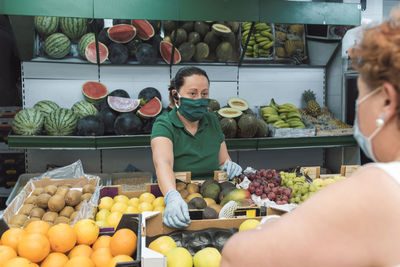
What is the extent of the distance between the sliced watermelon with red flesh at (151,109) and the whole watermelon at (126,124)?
0.17 m

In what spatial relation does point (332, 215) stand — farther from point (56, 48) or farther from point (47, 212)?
point (56, 48)

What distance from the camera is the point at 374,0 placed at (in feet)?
17.4

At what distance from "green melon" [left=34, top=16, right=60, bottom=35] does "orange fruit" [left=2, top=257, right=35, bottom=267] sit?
11.3ft

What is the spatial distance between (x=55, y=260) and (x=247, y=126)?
10.0ft

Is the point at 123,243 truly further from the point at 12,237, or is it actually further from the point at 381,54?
the point at 381,54

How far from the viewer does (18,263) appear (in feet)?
4.22

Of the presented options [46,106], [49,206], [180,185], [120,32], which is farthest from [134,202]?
[120,32]

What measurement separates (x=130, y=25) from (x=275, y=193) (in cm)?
292

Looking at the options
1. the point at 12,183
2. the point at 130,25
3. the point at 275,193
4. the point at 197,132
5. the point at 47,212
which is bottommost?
the point at 12,183

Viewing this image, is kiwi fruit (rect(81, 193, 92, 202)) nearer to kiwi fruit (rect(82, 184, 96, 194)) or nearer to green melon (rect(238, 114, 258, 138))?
kiwi fruit (rect(82, 184, 96, 194))

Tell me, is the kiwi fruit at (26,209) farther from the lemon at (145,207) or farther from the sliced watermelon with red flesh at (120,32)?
the sliced watermelon with red flesh at (120,32)

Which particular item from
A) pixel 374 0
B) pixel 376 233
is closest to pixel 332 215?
pixel 376 233

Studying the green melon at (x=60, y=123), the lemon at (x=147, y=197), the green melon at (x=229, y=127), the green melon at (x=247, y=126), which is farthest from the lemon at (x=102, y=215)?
the green melon at (x=247, y=126)

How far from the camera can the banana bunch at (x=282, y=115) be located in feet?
14.7
